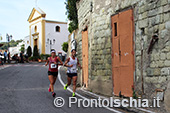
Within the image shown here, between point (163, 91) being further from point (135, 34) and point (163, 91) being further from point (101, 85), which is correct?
point (101, 85)

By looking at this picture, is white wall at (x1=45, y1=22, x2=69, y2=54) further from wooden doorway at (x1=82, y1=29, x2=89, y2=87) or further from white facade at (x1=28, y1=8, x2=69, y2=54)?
wooden doorway at (x1=82, y1=29, x2=89, y2=87)

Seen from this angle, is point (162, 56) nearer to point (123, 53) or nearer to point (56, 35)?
point (123, 53)

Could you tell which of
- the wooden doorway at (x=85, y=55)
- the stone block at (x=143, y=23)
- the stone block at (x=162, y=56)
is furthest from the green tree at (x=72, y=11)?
the stone block at (x=162, y=56)

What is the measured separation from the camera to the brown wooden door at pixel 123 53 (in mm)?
10008

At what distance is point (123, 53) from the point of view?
414 inches

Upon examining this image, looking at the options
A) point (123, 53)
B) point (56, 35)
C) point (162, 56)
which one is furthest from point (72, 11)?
point (56, 35)

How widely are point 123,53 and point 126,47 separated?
13.4 inches

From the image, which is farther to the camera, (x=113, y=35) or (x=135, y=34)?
(x=113, y=35)

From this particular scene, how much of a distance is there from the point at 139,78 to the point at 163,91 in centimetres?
149

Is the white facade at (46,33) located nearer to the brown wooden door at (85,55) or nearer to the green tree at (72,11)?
the green tree at (72,11)

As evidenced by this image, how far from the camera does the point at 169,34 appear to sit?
7.87 m

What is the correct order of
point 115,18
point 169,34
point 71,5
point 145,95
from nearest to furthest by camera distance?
point 169,34
point 145,95
point 115,18
point 71,5

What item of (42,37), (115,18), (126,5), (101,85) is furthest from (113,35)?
(42,37)

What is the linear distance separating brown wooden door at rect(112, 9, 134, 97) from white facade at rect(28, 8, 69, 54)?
51.8m
